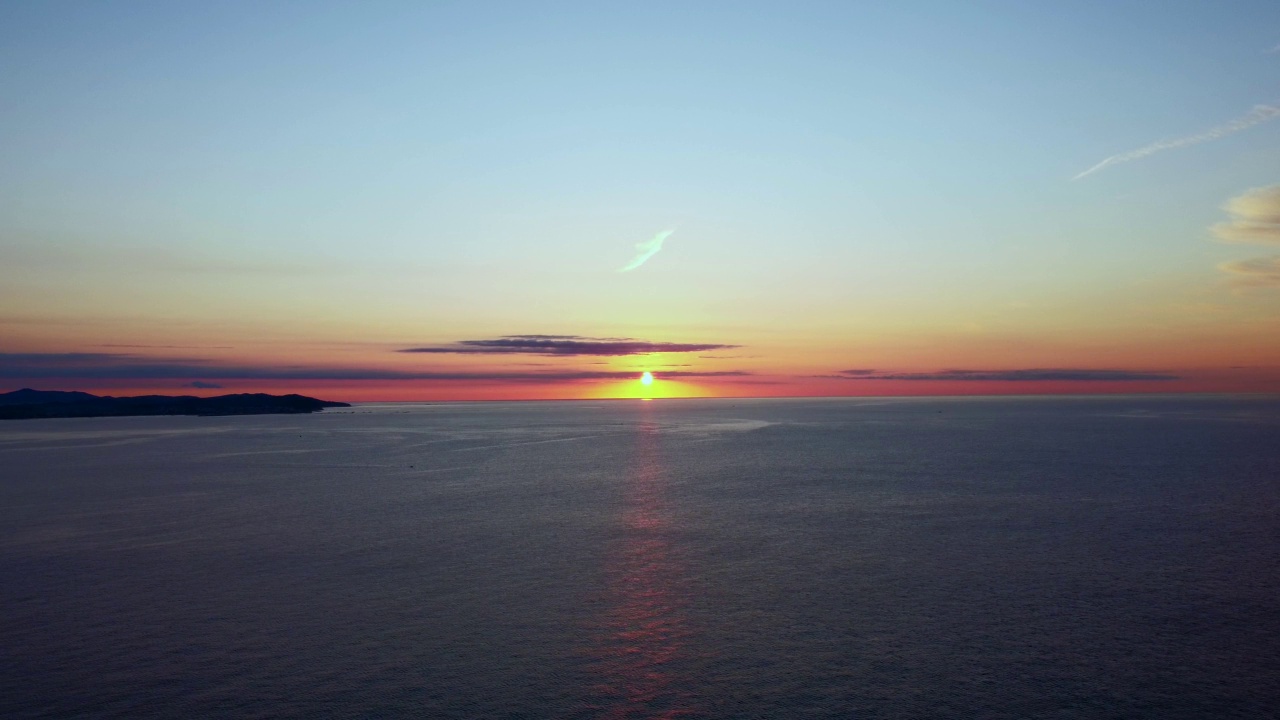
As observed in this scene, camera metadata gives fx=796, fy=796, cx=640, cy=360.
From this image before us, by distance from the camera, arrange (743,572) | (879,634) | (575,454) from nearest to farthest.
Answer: (879,634), (743,572), (575,454)

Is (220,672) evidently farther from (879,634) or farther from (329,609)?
(879,634)

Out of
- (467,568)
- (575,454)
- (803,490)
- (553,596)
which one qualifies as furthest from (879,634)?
(575,454)

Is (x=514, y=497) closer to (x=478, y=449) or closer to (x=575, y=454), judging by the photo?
(x=575, y=454)

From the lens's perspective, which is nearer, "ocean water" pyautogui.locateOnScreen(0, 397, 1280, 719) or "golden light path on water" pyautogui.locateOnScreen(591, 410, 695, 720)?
"golden light path on water" pyautogui.locateOnScreen(591, 410, 695, 720)

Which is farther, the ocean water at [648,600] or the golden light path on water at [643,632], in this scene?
the ocean water at [648,600]

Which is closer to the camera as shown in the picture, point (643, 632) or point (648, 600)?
point (643, 632)

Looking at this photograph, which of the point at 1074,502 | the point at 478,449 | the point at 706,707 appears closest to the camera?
the point at 706,707

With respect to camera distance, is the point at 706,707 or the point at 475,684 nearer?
the point at 706,707
